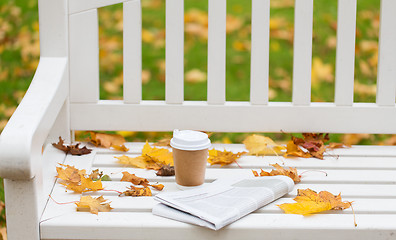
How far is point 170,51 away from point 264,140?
0.41m

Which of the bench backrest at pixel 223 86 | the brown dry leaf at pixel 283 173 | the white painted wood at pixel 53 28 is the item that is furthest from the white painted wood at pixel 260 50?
the white painted wood at pixel 53 28

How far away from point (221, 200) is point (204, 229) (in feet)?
0.39

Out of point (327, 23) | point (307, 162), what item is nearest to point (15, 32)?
point (327, 23)

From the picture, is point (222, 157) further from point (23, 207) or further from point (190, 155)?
point (23, 207)

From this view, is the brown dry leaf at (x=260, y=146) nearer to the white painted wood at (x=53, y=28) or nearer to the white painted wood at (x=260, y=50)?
the white painted wood at (x=260, y=50)

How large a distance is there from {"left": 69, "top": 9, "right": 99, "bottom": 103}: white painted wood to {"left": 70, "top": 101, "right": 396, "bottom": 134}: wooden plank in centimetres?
4

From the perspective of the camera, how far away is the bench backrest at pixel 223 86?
203cm

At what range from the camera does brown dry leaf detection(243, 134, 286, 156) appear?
198cm

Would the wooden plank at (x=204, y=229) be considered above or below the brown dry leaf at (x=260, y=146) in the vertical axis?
below

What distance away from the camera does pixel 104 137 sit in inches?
81.1

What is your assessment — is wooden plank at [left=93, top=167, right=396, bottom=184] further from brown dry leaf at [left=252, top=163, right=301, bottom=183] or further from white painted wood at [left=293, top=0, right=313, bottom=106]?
white painted wood at [left=293, top=0, right=313, bottom=106]

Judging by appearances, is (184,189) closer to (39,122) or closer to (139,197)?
(139,197)

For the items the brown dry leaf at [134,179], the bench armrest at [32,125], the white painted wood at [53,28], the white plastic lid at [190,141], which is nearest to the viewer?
the bench armrest at [32,125]

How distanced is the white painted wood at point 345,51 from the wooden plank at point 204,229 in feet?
2.27
